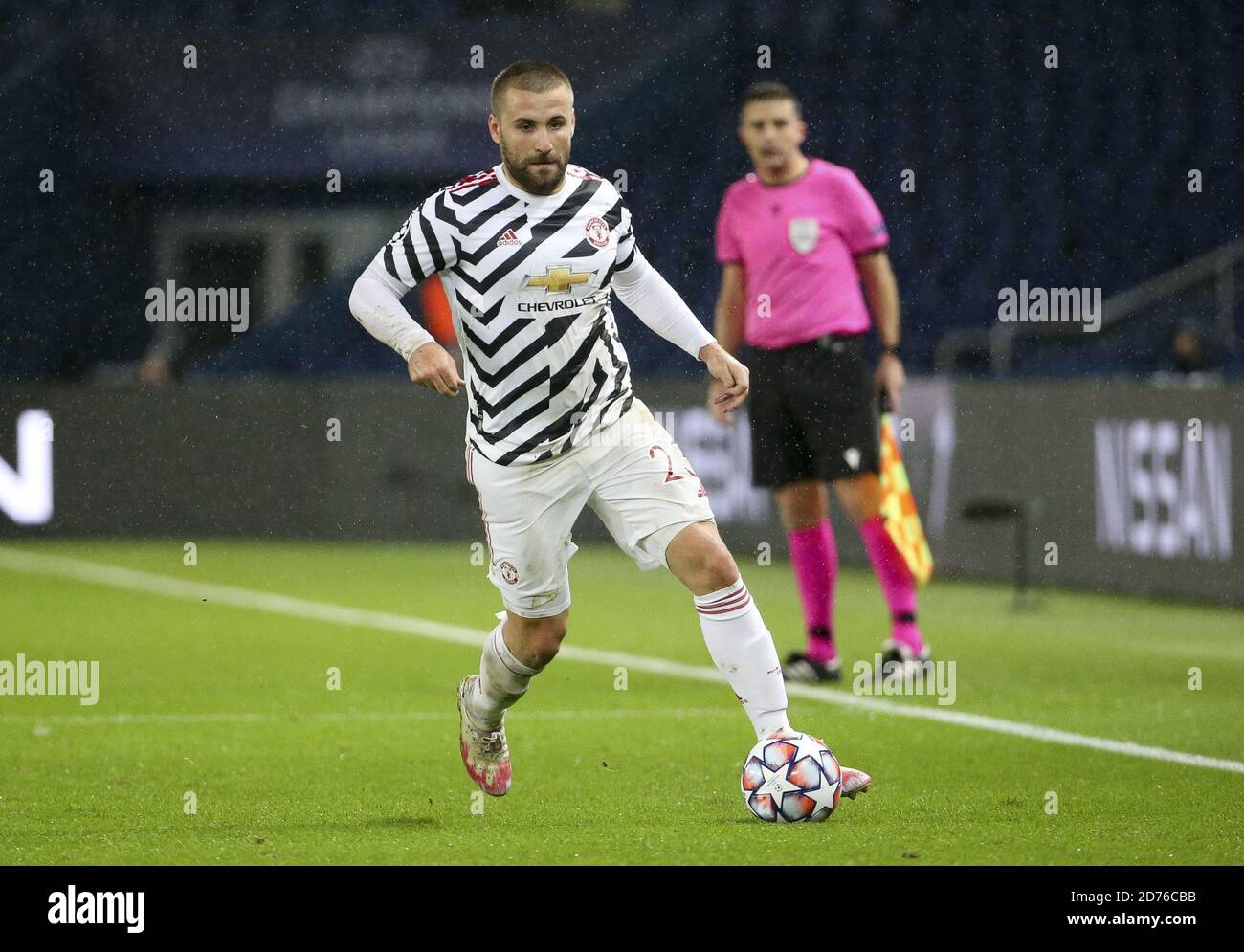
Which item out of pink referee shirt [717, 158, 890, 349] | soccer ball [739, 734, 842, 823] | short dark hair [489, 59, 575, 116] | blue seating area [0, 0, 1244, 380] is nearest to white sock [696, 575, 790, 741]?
soccer ball [739, 734, 842, 823]

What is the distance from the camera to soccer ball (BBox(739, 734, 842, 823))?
5.16m

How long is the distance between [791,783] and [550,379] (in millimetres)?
1188

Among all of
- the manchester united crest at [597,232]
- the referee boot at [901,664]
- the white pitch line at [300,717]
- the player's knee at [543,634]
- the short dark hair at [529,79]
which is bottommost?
the white pitch line at [300,717]

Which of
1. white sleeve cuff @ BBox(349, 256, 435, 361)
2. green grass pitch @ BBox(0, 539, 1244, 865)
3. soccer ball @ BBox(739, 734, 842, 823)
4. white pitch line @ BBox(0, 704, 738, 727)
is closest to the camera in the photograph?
green grass pitch @ BBox(0, 539, 1244, 865)

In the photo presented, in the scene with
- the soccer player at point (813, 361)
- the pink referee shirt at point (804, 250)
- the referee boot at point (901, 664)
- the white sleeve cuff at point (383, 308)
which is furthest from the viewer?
the pink referee shirt at point (804, 250)

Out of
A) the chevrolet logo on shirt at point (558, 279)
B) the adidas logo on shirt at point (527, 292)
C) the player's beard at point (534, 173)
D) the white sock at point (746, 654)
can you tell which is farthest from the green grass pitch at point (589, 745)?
the player's beard at point (534, 173)

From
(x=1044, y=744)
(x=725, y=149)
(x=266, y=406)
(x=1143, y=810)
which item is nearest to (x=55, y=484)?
(x=266, y=406)

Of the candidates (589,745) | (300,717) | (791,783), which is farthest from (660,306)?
(300,717)

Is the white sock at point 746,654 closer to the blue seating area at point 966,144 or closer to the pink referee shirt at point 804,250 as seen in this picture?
the pink referee shirt at point 804,250

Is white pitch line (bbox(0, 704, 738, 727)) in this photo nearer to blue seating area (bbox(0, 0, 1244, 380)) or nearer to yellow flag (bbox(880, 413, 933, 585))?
yellow flag (bbox(880, 413, 933, 585))

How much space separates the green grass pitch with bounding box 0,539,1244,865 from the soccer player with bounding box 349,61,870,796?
1.59 ft

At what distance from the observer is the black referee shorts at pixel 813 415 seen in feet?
26.6

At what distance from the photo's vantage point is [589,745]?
21.9 ft

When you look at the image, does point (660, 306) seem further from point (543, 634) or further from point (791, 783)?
point (791, 783)
